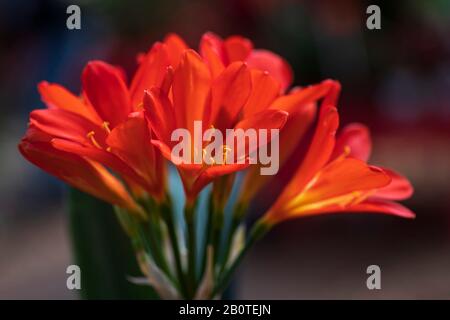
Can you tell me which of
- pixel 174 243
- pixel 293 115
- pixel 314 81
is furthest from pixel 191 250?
pixel 314 81

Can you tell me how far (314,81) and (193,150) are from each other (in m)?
1.52

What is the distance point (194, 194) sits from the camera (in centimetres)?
41

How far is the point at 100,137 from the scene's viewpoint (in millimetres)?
419

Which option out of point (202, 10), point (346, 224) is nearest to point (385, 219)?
point (346, 224)

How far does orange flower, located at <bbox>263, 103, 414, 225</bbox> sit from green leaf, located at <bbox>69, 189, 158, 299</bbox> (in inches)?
5.0

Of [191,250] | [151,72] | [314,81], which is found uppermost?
[314,81]

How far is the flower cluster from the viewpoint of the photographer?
0.39 meters

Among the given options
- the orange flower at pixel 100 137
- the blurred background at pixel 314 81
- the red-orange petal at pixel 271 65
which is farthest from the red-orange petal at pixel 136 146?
the blurred background at pixel 314 81

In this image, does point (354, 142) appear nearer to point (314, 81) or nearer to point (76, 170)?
point (76, 170)

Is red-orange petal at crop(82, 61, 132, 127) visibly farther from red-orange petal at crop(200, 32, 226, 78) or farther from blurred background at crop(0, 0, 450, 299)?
blurred background at crop(0, 0, 450, 299)

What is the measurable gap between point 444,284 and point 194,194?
50.8 inches

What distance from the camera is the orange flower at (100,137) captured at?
0.39 metres

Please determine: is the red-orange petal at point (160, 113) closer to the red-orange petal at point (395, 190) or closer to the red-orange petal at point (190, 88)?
the red-orange petal at point (190, 88)

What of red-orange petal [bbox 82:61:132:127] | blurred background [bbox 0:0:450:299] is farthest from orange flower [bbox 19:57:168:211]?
blurred background [bbox 0:0:450:299]
